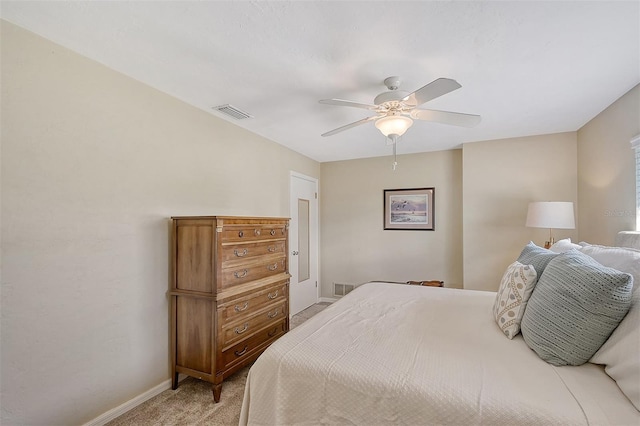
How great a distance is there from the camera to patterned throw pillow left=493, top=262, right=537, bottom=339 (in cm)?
144

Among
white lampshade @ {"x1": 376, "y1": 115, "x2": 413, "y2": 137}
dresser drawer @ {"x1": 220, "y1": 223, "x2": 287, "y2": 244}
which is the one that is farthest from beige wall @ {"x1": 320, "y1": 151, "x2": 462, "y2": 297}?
white lampshade @ {"x1": 376, "y1": 115, "x2": 413, "y2": 137}

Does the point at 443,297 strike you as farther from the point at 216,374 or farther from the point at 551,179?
the point at 551,179

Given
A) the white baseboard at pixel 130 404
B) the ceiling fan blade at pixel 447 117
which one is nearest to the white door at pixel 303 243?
the white baseboard at pixel 130 404

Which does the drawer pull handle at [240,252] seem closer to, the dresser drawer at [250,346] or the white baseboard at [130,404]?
the dresser drawer at [250,346]

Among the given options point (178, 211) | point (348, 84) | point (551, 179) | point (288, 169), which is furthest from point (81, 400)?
point (551, 179)

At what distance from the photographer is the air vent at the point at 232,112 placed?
2.59m

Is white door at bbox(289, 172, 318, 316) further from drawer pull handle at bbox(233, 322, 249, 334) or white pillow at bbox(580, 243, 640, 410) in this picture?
white pillow at bbox(580, 243, 640, 410)

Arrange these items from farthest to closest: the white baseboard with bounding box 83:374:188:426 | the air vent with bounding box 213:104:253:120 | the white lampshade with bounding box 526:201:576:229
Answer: the white lampshade with bounding box 526:201:576:229 < the air vent with bounding box 213:104:253:120 < the white baseboard with bounding box 83:374:188:426

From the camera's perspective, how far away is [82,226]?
182 centimetres

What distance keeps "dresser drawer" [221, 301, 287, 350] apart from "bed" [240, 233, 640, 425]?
894mm

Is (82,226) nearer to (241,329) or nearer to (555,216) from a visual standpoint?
(241,329)

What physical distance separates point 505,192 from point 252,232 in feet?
10.4

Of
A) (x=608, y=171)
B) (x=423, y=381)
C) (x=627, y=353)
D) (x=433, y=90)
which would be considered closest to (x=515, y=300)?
(x=627, y=353)

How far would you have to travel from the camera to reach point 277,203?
3801mm
